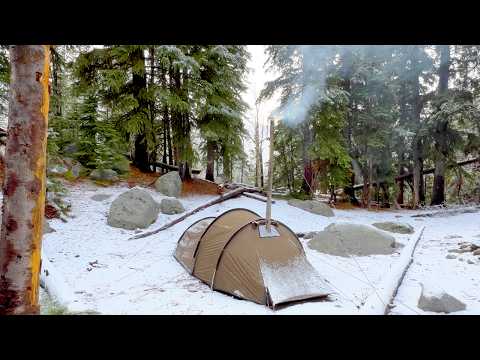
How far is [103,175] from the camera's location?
1305cm

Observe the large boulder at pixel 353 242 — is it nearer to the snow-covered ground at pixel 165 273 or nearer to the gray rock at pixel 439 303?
the snow-covered ground at pixel 165 273

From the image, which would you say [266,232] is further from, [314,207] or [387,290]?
[314,207]

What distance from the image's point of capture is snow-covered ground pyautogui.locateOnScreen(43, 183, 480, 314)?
541 cm

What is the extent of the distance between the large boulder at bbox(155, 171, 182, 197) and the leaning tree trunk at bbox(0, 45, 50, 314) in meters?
10.0

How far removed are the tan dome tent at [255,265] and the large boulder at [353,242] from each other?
2.53 meters

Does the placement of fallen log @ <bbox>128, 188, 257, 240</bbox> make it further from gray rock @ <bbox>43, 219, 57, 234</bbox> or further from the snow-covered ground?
gray rock @ <bbox>43, 219, 57, 234</bbox>

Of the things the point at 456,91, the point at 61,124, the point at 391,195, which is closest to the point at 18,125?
the point at 61,124

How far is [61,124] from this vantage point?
45.7ft

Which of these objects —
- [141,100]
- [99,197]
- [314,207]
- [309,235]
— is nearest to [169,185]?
[99,197]

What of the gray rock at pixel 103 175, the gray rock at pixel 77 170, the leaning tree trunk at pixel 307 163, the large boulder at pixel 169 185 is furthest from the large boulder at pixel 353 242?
the gray rock at pixel 77 170

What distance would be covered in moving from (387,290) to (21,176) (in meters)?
5.70

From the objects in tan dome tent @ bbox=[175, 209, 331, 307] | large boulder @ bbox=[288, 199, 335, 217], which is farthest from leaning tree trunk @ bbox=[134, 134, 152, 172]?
tan dome tent @ bbox=[175, 209, 331, 307]
